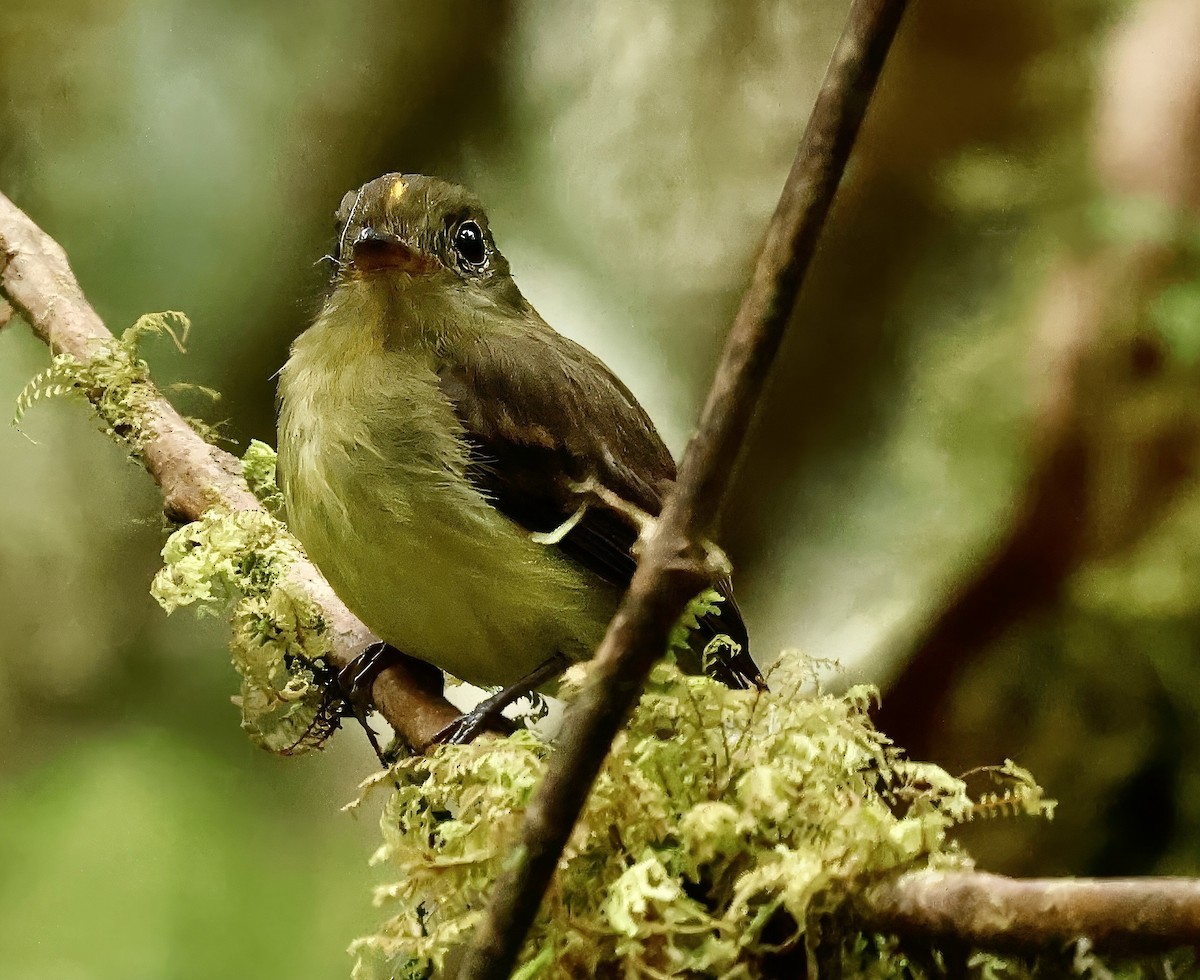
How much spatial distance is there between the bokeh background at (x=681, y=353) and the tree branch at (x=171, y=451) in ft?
0.96

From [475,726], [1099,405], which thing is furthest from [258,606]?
[1099,405]

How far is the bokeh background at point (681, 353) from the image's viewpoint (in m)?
2.21

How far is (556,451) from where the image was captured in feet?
5.21

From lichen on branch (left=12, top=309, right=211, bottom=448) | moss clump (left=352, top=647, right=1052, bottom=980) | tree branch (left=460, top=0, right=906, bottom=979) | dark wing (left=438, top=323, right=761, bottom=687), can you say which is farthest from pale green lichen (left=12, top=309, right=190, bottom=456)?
tree branch (left=460, top=0, right=906, bottom=979)

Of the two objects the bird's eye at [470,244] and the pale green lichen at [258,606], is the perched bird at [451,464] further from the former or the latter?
the pale green lichen at [258,606]

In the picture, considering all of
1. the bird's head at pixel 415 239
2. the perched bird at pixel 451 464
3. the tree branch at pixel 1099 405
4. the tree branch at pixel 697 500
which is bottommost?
the tree branch at pixel 697 500

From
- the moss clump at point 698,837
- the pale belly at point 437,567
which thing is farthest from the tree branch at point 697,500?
the pale belly at point 437,567

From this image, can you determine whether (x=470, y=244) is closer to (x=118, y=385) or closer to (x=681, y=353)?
(x=118, y=385)

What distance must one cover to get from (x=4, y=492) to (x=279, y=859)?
121 centimetres

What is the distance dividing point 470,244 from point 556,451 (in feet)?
1.17

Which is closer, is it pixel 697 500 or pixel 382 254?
pixel 697 500

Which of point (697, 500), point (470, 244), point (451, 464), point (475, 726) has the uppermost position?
point (470, 244)

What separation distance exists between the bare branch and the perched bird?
1.96 ft

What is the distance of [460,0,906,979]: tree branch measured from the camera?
60 cm
